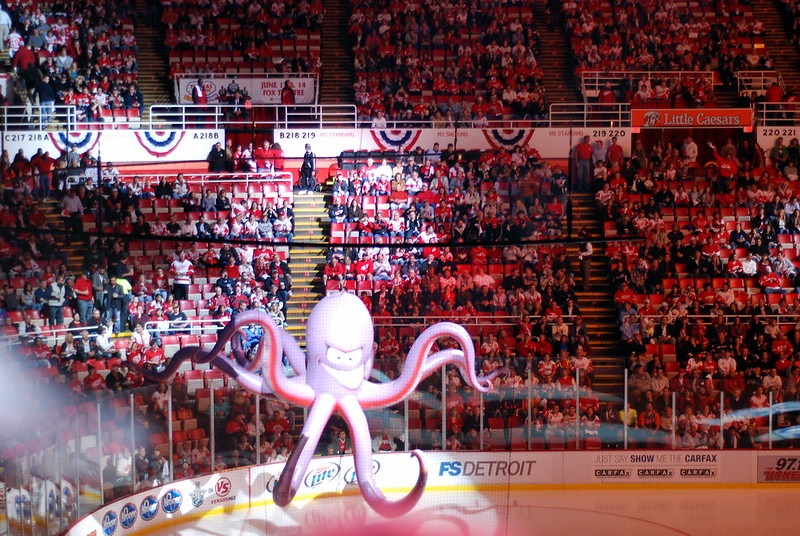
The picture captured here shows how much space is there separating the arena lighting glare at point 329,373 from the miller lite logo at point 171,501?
48.1 inches

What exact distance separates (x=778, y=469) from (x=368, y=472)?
5937 millimetres

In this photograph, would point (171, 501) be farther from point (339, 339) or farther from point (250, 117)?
point (250, 117)

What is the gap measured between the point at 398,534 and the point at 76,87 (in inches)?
449

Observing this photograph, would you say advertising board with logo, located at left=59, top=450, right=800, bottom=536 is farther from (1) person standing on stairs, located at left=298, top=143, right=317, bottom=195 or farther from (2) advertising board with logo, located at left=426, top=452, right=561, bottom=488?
(1) person standing on stairs, located at left=298, top=143, right=317, bottom=195

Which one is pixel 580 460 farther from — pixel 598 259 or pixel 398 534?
pixel 598 259

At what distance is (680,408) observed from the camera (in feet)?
50.0

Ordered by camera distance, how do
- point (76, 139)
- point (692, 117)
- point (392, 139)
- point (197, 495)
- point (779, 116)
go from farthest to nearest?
point (779, 116), point (692, 117), point (392, 139), point (76, 139), point (197, 495)

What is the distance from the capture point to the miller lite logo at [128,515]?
12.9m

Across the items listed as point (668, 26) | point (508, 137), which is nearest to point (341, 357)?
point (508, 137)

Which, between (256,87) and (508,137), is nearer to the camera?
(508,137)

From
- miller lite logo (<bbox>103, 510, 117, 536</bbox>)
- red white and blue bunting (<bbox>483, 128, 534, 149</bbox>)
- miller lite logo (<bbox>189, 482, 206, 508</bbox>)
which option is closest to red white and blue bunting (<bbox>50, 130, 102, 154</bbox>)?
red white and blue bunting (<bbox>483, 128, 534, 149</bbox>)

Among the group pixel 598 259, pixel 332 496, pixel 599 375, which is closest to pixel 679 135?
pixel 598 259

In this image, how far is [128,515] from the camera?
13.1 metres

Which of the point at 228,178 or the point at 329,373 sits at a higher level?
the point at 228,178
